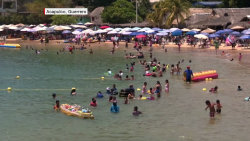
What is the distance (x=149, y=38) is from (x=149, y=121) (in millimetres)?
41513

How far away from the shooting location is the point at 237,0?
73.9m

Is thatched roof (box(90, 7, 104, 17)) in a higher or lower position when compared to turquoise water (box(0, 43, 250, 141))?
higher

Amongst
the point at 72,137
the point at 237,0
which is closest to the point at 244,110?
the point at 72,137

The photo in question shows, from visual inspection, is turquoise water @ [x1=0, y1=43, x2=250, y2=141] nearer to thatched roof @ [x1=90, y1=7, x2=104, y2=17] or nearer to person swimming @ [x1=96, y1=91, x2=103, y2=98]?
person swimming @ [x1=96, y1=91, x2=103, y2=98]

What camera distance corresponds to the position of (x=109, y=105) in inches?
959

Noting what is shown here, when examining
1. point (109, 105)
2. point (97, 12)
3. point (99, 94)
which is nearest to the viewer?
point (109, 105)

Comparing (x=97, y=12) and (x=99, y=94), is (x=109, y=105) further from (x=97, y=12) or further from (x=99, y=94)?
(x=97, y=12)

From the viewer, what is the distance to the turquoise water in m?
19.4

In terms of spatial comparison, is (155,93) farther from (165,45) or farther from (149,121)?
(165,45)

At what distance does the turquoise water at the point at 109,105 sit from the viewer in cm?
1942
